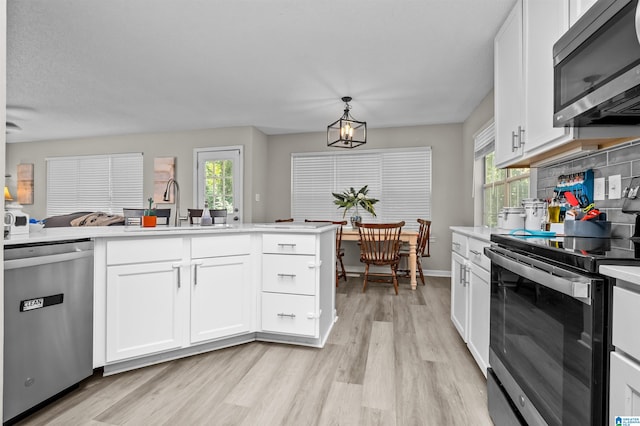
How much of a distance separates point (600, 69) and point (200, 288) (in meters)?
2.31

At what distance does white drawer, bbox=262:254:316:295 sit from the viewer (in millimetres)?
2285

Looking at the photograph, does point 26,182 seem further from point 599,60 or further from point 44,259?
point 599,60

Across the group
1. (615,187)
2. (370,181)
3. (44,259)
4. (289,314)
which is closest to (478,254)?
(615,187)

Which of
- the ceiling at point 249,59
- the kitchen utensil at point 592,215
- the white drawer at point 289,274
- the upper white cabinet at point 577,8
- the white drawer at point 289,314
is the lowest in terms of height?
the white drawer at point 289,314

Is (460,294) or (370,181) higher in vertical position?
(370,181)

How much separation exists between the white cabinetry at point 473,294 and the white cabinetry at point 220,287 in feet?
5.01

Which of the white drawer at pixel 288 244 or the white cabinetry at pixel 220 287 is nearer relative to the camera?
the white cabinetry at pixel 220 287

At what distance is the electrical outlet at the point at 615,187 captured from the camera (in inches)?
57.6

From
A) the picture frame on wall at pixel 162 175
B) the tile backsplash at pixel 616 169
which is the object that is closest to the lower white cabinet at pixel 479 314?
the tile backsplash at pixel 616 169

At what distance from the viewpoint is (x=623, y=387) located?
73 cm

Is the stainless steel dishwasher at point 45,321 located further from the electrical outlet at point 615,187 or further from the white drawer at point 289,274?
the electrical outlet at point 615,187

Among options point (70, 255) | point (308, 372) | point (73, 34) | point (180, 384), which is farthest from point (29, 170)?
point (308, 372)

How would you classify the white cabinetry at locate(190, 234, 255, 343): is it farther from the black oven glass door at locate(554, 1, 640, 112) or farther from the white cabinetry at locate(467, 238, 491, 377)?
the black oven glass door at locate(554, 1, 640, 112)

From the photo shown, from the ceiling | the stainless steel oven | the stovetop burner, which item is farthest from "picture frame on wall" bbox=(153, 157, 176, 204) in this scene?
the stovetop burner
